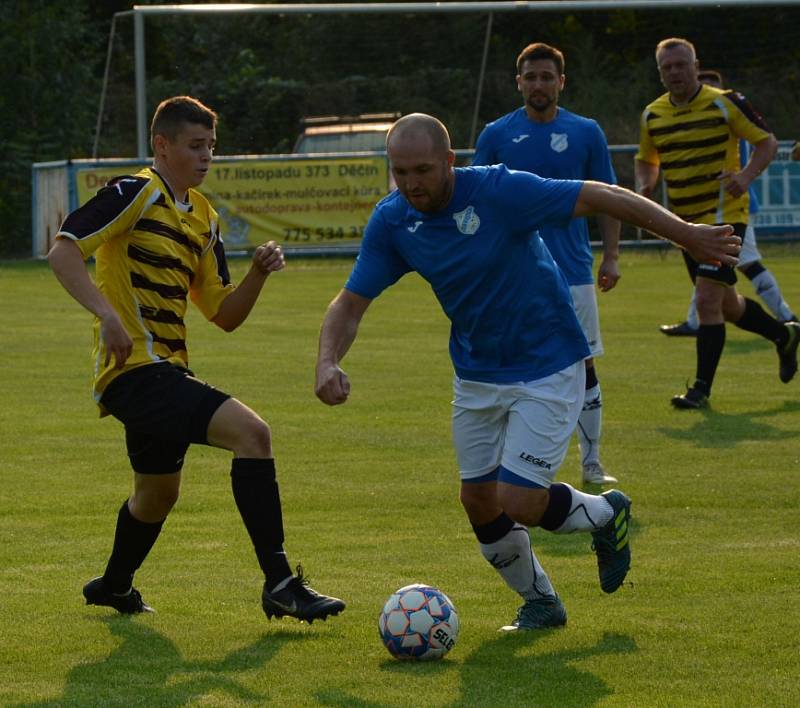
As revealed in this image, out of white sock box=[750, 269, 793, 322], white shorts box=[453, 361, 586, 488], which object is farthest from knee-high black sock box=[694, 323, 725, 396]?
white shorts box=[453, 361, 586, 488]

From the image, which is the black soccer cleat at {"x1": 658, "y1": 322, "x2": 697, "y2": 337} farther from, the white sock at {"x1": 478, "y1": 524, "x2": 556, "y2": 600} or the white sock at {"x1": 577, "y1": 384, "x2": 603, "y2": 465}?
the white sock at {"x1": 478, "y1": 524, "x2": 556, "y2": 600}

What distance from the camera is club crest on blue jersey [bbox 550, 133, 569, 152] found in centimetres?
856

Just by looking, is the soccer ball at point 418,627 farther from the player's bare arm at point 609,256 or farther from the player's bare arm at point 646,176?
the player's bare arm at point 646,176

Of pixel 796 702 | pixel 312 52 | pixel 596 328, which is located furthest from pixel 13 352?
pixel 312 52

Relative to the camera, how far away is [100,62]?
114 ft

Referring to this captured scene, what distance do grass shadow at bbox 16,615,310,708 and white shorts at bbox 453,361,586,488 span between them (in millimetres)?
918

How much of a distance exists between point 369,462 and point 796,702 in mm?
4761

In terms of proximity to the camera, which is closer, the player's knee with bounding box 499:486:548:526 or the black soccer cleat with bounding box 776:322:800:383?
the player's knee with bounding box 499:486:548:526

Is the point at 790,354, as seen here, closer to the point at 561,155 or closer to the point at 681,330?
the point at 681,330

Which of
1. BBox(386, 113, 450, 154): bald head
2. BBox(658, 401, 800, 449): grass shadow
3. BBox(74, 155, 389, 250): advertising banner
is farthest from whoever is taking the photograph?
BBox(74, 155, 389, 250): advertising banner

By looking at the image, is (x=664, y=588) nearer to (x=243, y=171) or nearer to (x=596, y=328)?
(x=596, y=328)

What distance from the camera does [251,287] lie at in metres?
6.17

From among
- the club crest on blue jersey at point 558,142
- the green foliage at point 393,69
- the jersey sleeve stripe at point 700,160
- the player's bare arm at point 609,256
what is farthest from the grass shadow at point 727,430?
the green foliage at point 393,69

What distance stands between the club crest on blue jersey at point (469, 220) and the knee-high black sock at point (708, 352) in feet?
19.6
